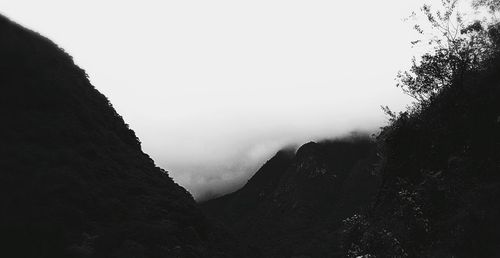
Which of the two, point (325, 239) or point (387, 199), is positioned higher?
point (325, 239)

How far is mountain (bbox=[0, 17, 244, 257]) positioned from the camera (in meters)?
33.4

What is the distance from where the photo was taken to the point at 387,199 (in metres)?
21.8

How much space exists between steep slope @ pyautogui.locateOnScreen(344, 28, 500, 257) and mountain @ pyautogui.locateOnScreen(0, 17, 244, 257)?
24321 mm

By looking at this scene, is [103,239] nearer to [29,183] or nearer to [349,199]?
[29,183]

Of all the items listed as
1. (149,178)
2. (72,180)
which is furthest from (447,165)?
(149,178)

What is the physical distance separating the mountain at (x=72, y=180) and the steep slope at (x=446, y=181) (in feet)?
79.8

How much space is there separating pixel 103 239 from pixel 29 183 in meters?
8.61

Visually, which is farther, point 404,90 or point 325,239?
point 325,239

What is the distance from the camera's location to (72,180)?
4531cm

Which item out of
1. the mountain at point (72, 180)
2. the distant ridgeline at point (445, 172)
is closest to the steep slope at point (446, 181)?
the distant ridgeline at point (445, 172)

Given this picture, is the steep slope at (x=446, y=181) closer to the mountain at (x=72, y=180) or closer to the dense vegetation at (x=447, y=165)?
the dense vegetation at (x=447, y=165)

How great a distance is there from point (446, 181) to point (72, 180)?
40588mm

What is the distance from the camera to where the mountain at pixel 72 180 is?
33.4 m

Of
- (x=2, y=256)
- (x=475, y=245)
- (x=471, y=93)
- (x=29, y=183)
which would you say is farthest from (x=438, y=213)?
(x=29, y=183)
